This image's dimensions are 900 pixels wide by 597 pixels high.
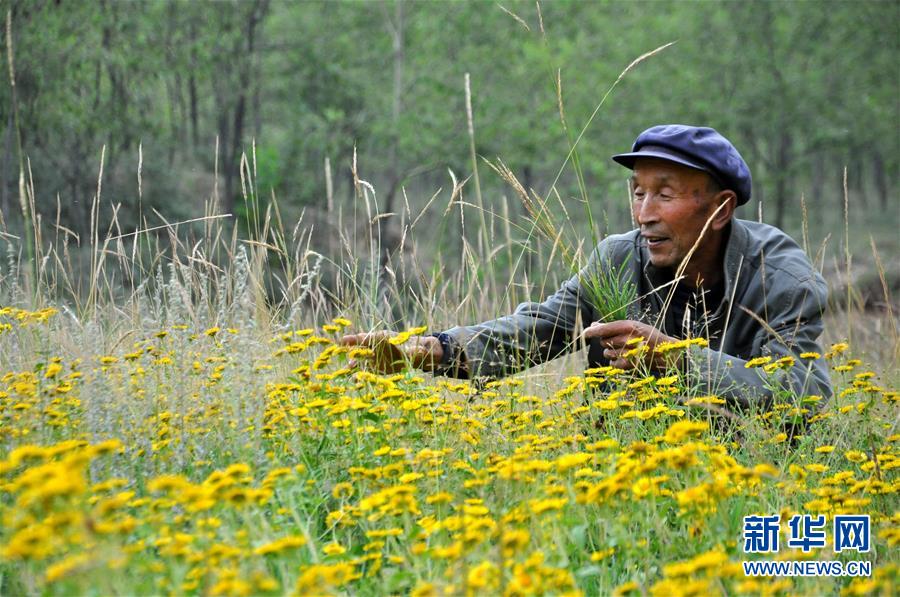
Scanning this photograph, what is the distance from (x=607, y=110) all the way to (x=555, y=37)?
8.58ft

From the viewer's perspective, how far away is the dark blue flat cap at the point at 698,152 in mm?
3447

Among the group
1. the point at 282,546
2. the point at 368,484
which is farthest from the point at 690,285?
the point at 282,546

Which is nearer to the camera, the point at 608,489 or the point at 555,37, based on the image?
the point at 608,489

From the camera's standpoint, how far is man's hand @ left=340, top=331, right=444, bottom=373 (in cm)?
297

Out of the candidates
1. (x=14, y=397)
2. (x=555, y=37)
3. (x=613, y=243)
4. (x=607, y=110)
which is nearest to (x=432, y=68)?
(x=555, y=37)

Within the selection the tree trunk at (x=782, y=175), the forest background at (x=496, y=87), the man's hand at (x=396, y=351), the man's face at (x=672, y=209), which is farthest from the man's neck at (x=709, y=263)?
the tree trunk at (x=782, y=175)

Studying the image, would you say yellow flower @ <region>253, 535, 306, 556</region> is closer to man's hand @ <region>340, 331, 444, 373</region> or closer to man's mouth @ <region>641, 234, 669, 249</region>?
man's hand @ <region>340, 331, 444, 373</region>

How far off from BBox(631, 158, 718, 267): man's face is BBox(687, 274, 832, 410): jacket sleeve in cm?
36

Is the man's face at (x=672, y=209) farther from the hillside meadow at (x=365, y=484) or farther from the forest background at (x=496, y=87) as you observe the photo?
the forest background at (x=496, y=87)

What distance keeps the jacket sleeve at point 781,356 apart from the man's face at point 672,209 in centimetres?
36

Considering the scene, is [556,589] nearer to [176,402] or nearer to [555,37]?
[176,402]

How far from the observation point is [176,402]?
8.27ft

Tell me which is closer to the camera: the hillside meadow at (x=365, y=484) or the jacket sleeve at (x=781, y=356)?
the hillside meadow at (x=365, y=484)

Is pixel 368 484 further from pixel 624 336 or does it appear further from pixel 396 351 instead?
pixel 624 336
